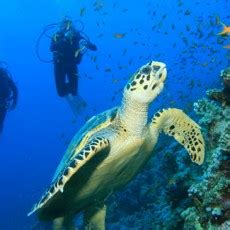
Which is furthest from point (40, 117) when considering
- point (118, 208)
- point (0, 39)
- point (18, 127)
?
point (118, 208)

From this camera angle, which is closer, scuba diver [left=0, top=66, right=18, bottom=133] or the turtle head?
the turtle head

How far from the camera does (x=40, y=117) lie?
3900 inches

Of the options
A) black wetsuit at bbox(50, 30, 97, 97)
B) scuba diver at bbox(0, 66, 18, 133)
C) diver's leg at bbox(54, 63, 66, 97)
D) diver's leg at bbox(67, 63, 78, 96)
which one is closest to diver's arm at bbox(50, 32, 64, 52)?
black wetsuit at bbox(50, 30, 97, 97)

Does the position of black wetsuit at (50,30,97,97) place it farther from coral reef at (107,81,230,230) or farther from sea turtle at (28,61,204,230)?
sea turtle at (28,61,204,230)

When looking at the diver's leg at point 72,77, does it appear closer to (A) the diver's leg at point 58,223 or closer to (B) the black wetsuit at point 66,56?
(B) the black wetsuit at point 66,56

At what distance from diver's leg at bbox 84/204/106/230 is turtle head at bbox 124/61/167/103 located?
176 cm

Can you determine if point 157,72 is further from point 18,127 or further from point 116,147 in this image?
point 18,127

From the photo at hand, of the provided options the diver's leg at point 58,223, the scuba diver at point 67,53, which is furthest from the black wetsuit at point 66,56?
the diver's leg at point 58,223

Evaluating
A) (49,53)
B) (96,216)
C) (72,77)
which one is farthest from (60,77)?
(49,53)

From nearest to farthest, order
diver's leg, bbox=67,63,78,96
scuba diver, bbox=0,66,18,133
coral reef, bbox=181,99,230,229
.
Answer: coral reef, bbox=181,99,230,229
scuba diver, bbox=0,66,18,133
diver's leg, bbox=67,63,78,96

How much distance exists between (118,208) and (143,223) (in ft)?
5.69

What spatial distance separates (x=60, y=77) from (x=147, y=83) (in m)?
6.48

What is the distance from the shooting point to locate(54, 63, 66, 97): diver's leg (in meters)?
9.91

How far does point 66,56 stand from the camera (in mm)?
9688
